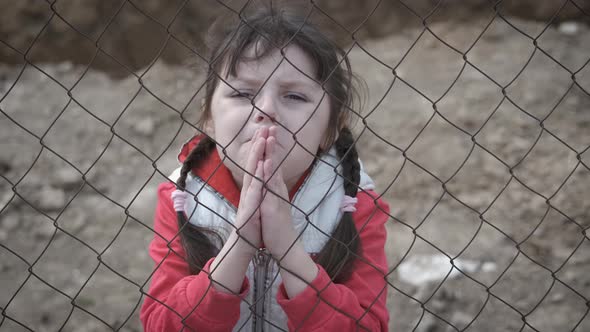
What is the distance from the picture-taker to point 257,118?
1.51 meters

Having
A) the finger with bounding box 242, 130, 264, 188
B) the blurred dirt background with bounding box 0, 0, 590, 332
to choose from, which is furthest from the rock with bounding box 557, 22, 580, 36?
the finger with bounding box 242, 130, 264, 188

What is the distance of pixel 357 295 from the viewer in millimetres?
1662

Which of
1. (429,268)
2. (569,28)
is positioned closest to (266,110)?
(429,268)

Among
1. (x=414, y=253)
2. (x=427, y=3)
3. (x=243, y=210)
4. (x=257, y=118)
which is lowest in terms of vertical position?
(x=243, y=210)

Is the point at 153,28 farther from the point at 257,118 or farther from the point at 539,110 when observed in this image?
the point at 257,118

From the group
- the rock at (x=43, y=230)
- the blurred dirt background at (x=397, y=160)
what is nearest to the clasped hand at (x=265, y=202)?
the blurred dirt background at (x=397, y=160)

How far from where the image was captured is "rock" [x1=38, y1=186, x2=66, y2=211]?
319 centimetres

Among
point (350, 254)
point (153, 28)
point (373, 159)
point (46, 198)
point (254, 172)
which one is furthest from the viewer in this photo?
point (153, 28)

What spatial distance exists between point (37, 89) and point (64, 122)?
395 millimetres

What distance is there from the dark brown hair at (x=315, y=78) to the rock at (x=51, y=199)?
5.46ft

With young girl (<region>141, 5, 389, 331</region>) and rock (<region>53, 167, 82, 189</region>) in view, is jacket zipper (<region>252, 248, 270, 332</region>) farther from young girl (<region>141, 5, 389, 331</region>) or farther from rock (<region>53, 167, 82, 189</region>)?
rock (<region>53, 167, 82, 189</region>)

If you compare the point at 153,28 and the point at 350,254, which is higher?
the point at 153,28

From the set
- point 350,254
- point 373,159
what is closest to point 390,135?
point 373,159

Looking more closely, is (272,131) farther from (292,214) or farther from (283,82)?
(292,214)
